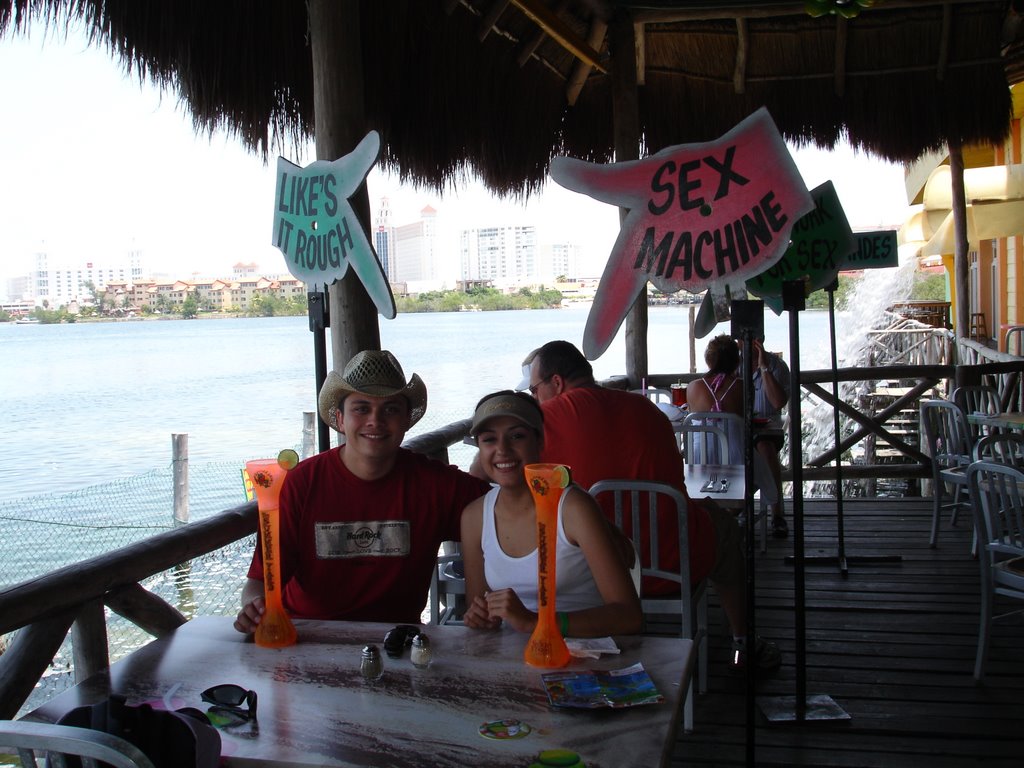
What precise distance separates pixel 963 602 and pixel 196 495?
1452cm

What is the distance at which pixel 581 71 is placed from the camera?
20.0ft

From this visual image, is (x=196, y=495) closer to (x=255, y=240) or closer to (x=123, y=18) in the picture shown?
(x=123, y=18)

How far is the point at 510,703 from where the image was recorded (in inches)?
54.0

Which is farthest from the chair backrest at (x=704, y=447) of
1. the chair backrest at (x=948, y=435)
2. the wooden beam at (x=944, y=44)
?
the wooden beam at (x=944, y=44)

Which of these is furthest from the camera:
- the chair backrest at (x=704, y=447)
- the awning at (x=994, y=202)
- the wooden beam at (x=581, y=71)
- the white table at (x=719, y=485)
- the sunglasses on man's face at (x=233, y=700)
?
the awning at (x=994, y=202)

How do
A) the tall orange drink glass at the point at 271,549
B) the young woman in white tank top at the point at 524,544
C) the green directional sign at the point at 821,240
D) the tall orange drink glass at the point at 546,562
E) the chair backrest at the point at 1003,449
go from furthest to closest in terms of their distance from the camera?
the chair backrest at the point at 1003,449, the green directional sign at the point at 821,240, the young woman in white tank top at the point at 524,544, the tall orange drink glass at the point at 271,549, the tall orange drink glass at the point at 546,562

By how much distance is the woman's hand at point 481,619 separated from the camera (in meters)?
1.70

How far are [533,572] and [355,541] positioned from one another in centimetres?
44

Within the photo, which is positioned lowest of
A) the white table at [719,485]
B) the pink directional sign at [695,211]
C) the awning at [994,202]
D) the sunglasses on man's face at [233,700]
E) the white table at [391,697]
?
the white table at [719,485]

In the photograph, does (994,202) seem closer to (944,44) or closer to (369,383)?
(944,44)

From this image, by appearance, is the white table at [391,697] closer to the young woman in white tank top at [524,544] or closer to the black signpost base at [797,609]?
the young woman in white tank top at [524,544]

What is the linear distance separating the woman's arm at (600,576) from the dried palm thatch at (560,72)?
7.20 feet

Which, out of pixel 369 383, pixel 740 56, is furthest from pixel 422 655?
pixel 740 56

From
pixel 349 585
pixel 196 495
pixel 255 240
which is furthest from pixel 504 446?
pixel 255 240
